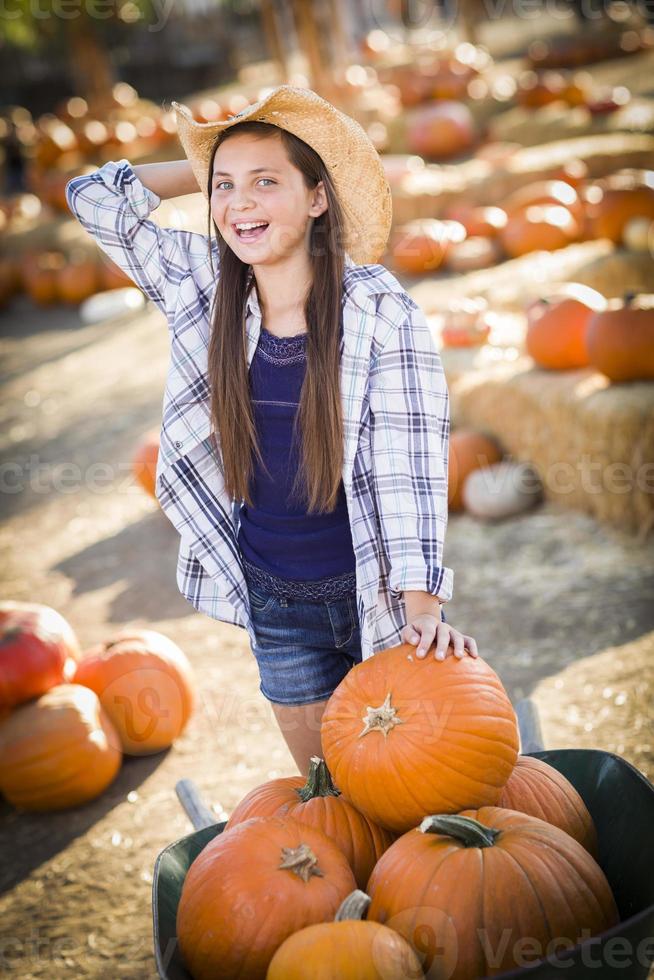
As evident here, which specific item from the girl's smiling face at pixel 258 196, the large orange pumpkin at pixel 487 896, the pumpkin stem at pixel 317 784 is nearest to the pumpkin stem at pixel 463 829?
the large orange pumpkin at pixel 487 896

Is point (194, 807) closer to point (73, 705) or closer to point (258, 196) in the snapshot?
point (73, 705)

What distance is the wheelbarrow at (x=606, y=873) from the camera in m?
1.27

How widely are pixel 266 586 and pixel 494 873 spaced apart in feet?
3.10

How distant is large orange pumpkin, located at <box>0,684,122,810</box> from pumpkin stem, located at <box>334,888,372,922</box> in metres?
1.89

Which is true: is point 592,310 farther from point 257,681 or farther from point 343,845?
point 343,845

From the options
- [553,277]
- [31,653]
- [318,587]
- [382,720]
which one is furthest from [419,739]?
[553,277]

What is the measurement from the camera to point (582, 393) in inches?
180

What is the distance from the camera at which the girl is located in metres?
1.93

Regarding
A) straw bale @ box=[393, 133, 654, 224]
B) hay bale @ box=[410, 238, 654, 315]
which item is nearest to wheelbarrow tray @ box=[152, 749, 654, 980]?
hay bale @ box=[410, 238, 654, 315]

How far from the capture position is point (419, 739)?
1.63 metres

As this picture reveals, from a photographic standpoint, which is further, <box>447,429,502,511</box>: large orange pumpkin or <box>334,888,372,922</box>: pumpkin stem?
<box>447,429,502,511</box>: large orange pumpkin

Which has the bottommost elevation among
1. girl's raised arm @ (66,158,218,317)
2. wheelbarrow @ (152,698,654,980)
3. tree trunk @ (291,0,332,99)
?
wheelbarrow @ (152,698,654,980)

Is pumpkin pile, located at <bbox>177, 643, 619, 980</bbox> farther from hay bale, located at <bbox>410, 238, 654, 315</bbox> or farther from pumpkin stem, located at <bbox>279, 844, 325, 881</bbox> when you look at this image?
hay bale, located at <bbox>410, 238, 654, 315</bbox>

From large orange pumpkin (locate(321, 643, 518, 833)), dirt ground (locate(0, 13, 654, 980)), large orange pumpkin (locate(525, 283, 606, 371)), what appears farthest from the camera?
large orange pumpkin (locate(525, 283, 606, 371))
